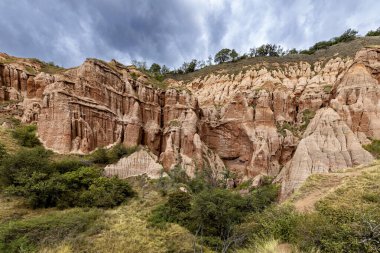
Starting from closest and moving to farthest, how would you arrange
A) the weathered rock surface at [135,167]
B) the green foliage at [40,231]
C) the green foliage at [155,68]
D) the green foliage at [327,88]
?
1. the green foliage at [40,231]
2. the weathered rock surface at [135,167]
3. the green foliage at [327,88]
4. the green foliage at [155,68]

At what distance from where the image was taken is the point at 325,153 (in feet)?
81.7

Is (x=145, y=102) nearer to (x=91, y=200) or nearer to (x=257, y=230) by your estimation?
(x=91, y=200)

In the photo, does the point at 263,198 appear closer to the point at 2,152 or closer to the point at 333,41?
the point at 2,152

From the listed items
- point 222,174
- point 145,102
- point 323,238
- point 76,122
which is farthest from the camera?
point 145,102

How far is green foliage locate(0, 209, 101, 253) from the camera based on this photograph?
11891 mm

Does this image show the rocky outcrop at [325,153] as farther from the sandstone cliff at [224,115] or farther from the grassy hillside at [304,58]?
the grassy hillside at [304,58]

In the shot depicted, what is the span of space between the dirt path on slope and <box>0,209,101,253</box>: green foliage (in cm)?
1273

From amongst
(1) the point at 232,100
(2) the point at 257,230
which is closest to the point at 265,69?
(1) the point at 232,100

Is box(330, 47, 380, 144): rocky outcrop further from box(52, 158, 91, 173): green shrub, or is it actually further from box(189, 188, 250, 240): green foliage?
box(52, 158, 91, 173): green shrub

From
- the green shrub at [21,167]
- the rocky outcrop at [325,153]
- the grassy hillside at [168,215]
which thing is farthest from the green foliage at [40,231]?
the rocky outcrop at [325,153]

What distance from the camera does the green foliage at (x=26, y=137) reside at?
2475 cm

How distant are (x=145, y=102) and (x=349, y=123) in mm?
27808

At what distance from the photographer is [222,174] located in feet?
106

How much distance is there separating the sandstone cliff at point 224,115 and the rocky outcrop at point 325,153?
0.09m
